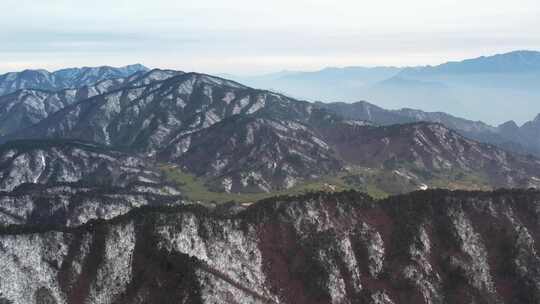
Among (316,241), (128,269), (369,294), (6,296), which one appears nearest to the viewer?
(6,296)

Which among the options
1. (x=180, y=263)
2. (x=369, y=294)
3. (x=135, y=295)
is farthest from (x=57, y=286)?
(x=369, y=294)

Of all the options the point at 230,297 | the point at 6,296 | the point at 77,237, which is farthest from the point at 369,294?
the point at 6,296

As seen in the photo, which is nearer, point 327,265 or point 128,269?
point 128,269

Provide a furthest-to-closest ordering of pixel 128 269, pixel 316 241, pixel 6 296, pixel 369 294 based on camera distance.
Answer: pixel 316 241 < pixel 369 294 < pixel 128 269 < pixel 6 296

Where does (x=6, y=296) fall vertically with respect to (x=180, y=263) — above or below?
below

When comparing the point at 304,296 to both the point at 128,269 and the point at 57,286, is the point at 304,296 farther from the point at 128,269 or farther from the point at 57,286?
the point at 57,286

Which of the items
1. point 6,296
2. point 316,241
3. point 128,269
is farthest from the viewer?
point 316,241

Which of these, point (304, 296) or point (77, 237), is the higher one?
point (77, 237)

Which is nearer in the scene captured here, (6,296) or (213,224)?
(6,296)

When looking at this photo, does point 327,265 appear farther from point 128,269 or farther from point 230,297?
point 128,269
